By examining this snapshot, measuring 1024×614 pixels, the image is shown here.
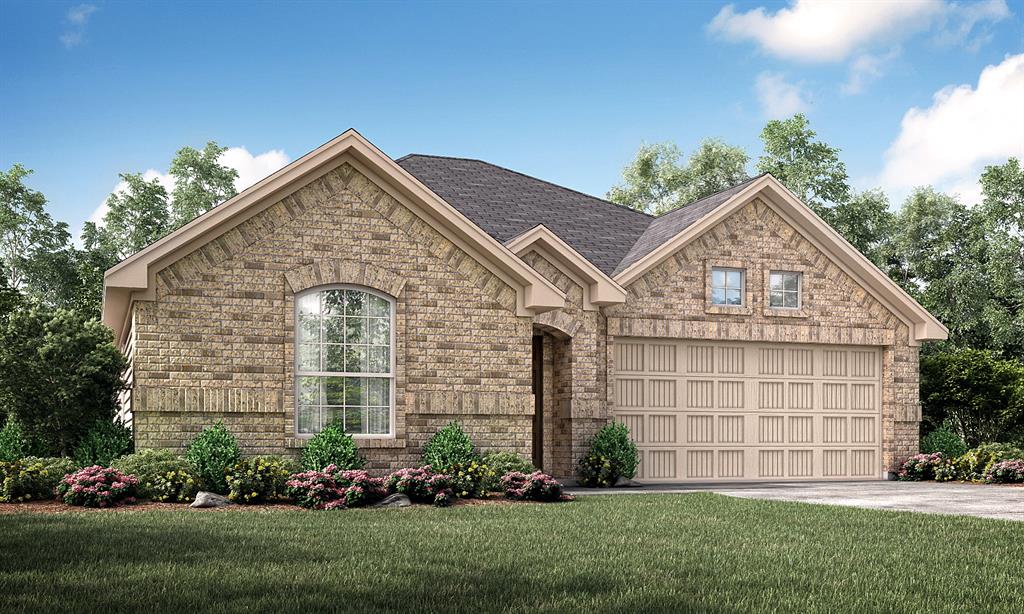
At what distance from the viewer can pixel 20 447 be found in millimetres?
16156

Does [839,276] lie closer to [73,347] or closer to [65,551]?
[73,347]

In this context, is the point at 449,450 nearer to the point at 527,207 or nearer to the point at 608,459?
the point at 608,459

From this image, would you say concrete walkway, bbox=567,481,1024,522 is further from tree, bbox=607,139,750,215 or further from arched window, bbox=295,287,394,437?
tree, bbox=607,139,750,215

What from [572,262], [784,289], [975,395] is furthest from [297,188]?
[975,395]

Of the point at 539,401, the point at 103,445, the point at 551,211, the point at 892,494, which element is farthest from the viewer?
the point at 551,211

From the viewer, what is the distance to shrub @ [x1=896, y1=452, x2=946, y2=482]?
71.9 feet

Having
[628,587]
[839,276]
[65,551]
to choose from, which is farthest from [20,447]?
[839,276]

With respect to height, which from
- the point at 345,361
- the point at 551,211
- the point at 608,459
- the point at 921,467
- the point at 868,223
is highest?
the point at 868,223

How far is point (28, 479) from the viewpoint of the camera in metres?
14.2

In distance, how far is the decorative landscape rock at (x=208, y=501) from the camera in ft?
46.1

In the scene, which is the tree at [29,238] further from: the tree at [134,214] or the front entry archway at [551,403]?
the front entry archway at [551,403]

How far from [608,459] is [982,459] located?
25.1ft

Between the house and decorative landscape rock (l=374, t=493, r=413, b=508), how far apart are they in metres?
2.02

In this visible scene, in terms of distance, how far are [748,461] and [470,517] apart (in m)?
10.1
